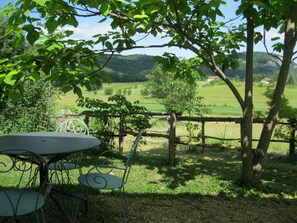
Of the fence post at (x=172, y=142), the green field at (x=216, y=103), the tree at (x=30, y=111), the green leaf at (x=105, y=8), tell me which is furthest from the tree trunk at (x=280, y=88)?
the tree at (x=30, y=111)

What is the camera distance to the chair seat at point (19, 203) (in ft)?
7.22

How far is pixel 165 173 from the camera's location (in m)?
5.44

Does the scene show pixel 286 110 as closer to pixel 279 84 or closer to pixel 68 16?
pixel 279 84

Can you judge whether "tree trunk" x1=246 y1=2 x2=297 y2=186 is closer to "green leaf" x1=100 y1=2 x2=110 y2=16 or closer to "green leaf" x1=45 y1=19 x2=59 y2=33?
"green leaf" x1=100 y1=2 x2=110 y2=16

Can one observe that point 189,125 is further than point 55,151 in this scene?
Yes

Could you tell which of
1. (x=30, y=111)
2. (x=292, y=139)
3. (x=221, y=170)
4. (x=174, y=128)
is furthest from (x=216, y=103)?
(x=221, y=170)

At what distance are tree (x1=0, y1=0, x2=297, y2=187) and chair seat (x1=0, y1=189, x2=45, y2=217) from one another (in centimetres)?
98

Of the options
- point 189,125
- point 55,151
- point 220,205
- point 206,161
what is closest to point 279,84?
point 220,205

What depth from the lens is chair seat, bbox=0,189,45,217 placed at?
2.20 meters

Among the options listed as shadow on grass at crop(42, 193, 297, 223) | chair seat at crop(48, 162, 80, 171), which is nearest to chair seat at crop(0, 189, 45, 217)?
shadow on grass at crop(42, 193, 297, 223)

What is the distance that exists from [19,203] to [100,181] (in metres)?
0.92

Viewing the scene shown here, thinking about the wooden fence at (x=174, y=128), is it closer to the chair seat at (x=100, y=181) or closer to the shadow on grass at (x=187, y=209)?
the shadow on grass at (x=187, y=209)

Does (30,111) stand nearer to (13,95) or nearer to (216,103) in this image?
(13,95)

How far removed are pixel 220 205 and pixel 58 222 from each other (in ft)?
6.42
